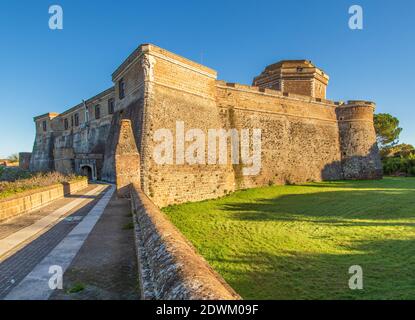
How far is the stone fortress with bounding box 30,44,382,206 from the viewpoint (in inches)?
663

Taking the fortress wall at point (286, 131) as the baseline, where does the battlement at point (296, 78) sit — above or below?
above

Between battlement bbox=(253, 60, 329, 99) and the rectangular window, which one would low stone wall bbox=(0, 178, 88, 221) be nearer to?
the rectangular window

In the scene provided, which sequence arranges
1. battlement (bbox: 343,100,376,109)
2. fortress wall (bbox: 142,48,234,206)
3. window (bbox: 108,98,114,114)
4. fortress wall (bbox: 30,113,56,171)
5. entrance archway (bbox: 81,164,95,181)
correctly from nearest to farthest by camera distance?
1. fortress wall (bbox: 142,48,234,206)
2. entrance archway (bbox: 81,164,95,181)
3. window (bbox: 108,98,114,114)
4. battlement (bbox: 343,100,376,109)
5. fortress wall (bbox: 30,113,56,171)

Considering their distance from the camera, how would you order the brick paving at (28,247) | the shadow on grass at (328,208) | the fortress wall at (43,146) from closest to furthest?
the brick paving at (28,247), the shadow on grass at (328,208), the fortress wall at (43,146)

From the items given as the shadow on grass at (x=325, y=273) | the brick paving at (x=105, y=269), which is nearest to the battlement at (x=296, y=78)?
the shadow on grass at (x=325, y=273)

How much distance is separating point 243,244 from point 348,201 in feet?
37.2

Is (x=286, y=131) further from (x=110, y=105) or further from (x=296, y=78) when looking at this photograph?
(x=110, y=105)

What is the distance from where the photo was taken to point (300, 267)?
24.6ft

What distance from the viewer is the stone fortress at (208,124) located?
55.3 feet

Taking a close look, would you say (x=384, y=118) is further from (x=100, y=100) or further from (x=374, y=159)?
(x=100, y=100)

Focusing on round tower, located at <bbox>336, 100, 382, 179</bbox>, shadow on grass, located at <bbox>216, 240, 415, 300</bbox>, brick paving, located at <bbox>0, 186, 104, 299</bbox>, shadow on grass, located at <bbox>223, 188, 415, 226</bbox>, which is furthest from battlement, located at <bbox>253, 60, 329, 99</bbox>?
brick paving, located at <bbox>0, 186, 104, 299</bbox>

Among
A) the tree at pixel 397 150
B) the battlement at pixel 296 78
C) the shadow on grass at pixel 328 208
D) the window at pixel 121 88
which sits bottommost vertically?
the shadow on grass at pixel 328 208

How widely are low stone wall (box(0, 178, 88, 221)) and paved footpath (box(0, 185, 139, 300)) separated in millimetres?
469

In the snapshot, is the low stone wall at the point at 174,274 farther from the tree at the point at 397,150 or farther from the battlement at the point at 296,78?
the tree at the point at 397,150
